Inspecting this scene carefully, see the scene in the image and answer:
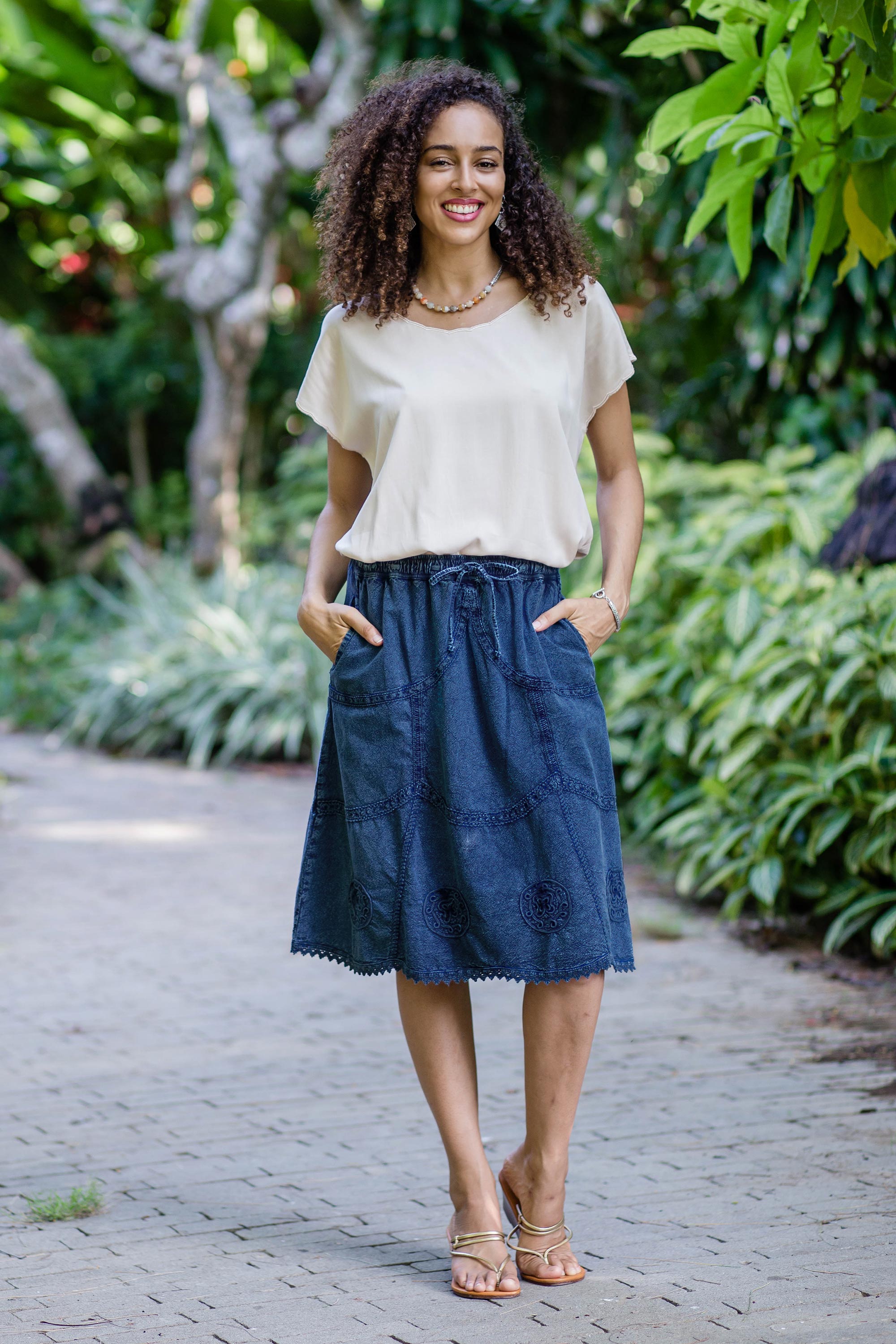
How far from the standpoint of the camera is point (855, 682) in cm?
452

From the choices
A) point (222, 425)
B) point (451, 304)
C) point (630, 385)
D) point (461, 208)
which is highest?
point (630, 385)

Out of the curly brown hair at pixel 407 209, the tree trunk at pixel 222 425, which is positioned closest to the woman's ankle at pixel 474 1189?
the curly brown hair at pixel 407 209

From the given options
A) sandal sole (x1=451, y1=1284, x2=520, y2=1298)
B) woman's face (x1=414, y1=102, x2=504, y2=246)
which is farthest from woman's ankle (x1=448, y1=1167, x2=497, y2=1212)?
woman's face (x1=414, y1=102, x2=504, y2=246)

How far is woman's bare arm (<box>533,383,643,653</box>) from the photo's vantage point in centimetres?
249

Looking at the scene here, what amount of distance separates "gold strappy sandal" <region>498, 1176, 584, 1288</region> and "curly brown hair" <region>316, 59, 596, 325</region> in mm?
1495

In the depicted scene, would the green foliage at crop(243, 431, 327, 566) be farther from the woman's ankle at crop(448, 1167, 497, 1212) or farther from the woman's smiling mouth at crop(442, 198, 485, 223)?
the woman's ankle at crop(448, 1167, 497, 1212)

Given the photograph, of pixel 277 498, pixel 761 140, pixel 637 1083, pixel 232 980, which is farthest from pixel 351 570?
pixel 277 498

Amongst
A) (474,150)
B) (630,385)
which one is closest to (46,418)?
(630,385)

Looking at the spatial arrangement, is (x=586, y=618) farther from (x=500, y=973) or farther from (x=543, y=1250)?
(x=543, y=1250)

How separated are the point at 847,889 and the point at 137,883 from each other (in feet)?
8.82

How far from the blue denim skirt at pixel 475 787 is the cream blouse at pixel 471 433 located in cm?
5

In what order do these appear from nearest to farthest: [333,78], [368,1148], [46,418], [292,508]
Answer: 1. [368,1148]
2. [333,78]
3. [292,508]
4. [46,418]

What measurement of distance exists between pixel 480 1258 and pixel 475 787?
0.76 meters

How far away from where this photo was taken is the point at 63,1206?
8.72 ft
